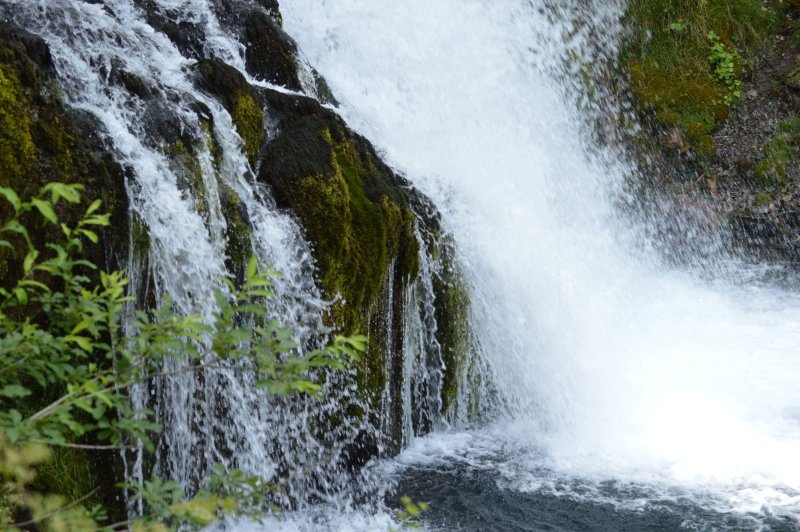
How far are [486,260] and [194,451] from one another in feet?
10.7

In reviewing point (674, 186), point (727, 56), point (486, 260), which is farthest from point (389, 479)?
point (727, 56)

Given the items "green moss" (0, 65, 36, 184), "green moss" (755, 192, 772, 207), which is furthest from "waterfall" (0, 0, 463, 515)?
"green moss" (755, 192, 772, 207)

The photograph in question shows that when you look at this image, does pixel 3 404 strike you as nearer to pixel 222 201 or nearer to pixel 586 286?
pixel 222 201

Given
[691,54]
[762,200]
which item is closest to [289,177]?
[762,200]

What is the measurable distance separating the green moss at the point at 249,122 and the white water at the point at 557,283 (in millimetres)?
1749

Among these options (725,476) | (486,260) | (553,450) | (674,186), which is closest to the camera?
(725,476)

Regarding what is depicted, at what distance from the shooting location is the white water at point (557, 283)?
19.2 feet

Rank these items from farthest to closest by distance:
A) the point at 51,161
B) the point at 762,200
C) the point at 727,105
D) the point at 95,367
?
the point at 727,105
the point at 762,200
the point at 51,161
the point at 95,367

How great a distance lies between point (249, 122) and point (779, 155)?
724cm

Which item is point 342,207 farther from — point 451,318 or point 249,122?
point 451,318

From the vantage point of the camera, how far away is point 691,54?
10.4m

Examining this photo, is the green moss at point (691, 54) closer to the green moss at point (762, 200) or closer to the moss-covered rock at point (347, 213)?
the green moss at point (762, 200)

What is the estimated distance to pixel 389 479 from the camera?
5.38m

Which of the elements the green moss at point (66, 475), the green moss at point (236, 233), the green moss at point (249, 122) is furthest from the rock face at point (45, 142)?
the green moss at point (249, 122)
